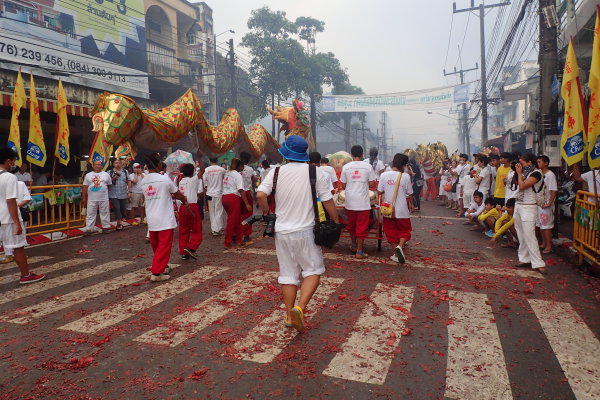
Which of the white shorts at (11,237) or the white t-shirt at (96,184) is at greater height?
the white t-shirt at (96,184)

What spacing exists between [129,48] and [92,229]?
14.4m

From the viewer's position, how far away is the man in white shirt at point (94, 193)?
32.2 ft

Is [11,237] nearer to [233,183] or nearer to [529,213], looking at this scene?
[233,183]

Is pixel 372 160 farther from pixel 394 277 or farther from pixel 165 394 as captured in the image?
pixel 165 394

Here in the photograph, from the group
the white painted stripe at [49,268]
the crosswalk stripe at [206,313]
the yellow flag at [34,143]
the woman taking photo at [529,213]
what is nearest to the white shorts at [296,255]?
the crosswalk stripe at [206,313]

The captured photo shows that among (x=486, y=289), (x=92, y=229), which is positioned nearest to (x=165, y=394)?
(x=486, y=289)

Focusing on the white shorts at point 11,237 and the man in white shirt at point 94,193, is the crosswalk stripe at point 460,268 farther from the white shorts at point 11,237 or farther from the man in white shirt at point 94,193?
the man in white shirt at point 94,193

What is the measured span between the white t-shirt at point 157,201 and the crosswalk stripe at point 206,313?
1.38 meters

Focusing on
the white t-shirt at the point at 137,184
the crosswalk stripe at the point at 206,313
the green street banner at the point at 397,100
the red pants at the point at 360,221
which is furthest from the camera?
the green street banner at the point at 397,100

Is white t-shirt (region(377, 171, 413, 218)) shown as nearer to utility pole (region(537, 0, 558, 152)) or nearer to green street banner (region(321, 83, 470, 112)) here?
utility pole (region(537, 0, 558, 152))

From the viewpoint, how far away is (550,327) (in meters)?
3.98

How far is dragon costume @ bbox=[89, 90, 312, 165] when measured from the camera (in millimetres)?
6883

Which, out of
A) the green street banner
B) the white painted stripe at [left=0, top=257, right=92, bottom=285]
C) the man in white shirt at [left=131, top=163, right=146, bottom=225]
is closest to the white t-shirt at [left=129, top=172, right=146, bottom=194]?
the man in white shirt at [left=131, top=163, right=146, bottom=225]

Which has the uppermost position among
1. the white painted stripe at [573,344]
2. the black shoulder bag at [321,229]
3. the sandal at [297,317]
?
the black shoulder bag at [321,229]
